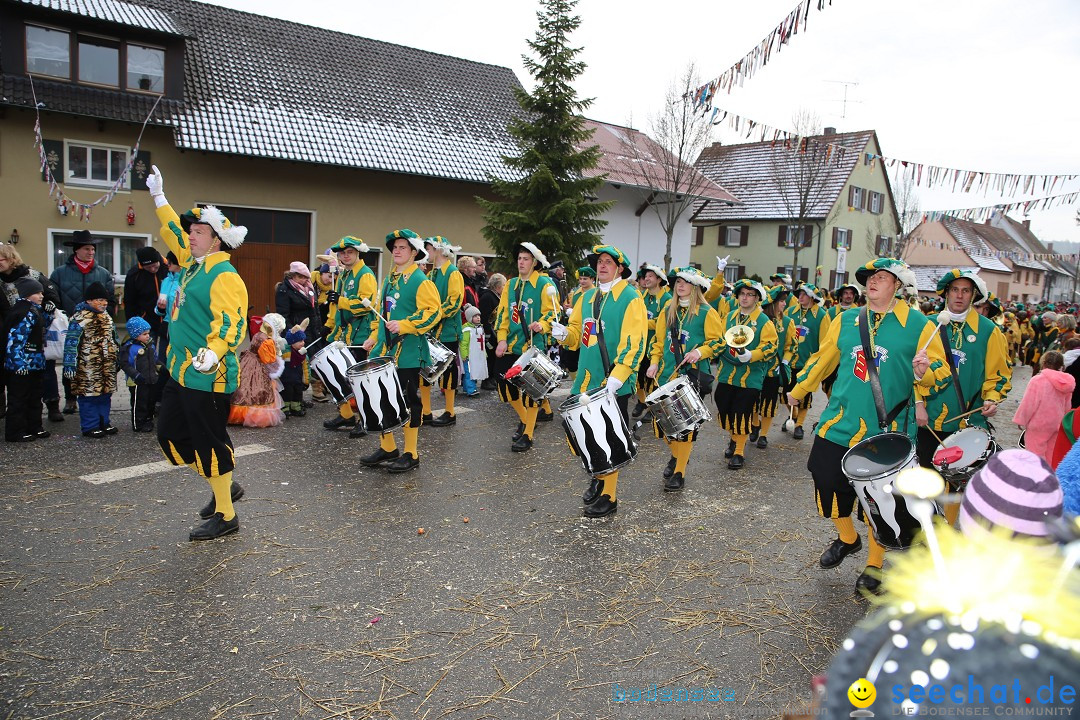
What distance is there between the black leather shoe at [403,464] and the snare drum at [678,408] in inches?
90.2

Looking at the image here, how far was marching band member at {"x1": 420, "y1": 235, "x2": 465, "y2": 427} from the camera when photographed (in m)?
7.77

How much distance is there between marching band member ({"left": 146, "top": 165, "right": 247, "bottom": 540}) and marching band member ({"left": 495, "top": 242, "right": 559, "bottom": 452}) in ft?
11.2

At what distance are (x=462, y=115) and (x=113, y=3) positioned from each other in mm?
9427

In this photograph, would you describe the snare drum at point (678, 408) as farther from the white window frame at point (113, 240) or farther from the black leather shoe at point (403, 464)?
the white window frame at point (113, 240)

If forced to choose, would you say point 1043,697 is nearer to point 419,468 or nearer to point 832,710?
point 832,710

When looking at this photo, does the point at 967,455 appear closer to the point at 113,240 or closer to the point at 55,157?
the point at 113,240

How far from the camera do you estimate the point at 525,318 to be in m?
8.21

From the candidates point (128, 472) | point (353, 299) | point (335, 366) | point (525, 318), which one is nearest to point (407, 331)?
point (335, 366)

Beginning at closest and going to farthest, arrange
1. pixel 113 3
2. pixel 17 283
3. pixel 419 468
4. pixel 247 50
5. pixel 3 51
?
pixel 419 468, pixel 17 283, pixel 3 51, pixel 113 3, pixel 247 50

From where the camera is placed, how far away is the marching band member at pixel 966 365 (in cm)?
538

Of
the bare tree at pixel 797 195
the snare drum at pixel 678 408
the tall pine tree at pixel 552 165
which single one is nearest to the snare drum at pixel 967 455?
the snare drum at pixel 678 408

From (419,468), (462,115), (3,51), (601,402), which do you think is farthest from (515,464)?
(462,115)

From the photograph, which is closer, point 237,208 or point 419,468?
point 419,468

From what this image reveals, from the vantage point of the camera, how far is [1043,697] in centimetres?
117
